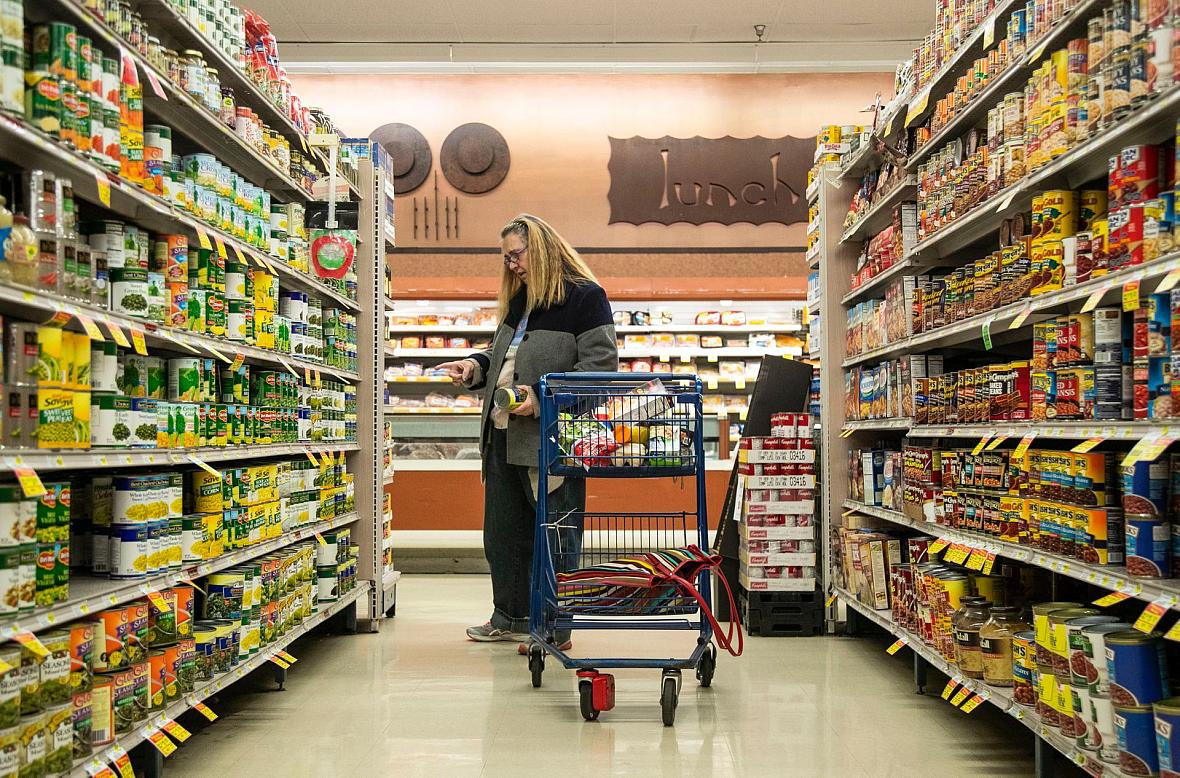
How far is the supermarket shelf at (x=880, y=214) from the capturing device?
13.4 ft

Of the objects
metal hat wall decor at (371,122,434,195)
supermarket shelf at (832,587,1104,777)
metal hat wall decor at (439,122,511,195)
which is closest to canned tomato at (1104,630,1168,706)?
supermarket shelf at (832,587,1104,777)

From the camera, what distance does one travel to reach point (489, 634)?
15.4 feet

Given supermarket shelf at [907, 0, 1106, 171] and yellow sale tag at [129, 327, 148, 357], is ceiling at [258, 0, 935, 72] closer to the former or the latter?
supermarket shelf at [907, 0, 1106, 171]

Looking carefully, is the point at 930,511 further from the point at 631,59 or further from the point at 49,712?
the point at 631,59

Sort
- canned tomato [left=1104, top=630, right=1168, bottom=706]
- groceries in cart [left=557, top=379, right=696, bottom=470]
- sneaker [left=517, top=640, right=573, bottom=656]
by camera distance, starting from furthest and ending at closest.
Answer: sneaker [left=517, top=640, right=573, bottom=656] < groceries in cart [left=557, top=379, right=696, bottom=470] < canned tomato [left=1104, top=630, right=1168, bottom=706]

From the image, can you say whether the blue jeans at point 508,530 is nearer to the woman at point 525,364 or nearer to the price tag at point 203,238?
the woman at point 525,364

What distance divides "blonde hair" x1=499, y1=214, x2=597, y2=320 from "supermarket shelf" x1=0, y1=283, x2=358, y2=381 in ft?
3.28

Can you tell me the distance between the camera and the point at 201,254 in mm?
3158

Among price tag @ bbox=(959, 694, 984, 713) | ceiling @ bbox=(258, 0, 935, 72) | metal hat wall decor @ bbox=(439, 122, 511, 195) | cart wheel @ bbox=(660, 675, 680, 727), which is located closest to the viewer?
price tag @ bbox=(959, 694, 984, 713)

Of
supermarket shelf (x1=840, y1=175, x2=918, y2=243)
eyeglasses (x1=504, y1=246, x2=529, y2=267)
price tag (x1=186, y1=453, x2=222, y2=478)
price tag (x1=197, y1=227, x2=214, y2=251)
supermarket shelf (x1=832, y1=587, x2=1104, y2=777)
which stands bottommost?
supermarket shelf (x1=832, y1=587, x2=1104, y2=777)

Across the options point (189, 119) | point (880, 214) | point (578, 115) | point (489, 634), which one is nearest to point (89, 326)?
point (189, 119)

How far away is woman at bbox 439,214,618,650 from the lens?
446 cm

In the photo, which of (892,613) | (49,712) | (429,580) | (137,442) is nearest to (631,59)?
(429,580)

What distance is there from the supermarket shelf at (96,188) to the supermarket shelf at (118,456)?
59cm
